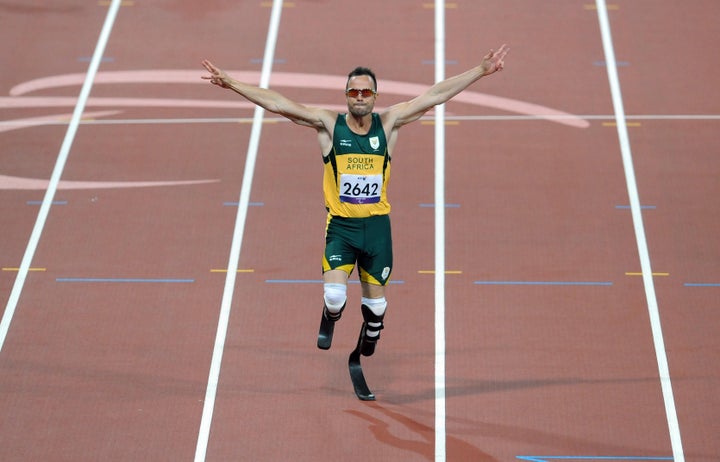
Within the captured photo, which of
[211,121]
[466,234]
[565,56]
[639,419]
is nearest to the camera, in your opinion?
[639,419]

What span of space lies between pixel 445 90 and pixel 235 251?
10.2 feet

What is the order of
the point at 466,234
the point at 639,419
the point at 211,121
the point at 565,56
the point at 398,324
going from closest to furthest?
the point at 639,419 → the point at 398,324 → the point at 466,234 → the point at 211,121 → the point at 565,56

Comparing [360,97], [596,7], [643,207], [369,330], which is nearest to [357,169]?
[360,97]

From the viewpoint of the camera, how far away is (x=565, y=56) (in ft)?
45.9

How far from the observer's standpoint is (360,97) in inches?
344

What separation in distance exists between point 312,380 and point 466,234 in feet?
7.73

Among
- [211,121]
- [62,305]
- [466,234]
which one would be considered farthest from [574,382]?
[211,121]

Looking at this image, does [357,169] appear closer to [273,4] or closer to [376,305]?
[376,305]

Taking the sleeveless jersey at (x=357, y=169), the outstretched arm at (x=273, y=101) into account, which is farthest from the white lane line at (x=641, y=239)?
the outstretched arm at (x=273, y=101)

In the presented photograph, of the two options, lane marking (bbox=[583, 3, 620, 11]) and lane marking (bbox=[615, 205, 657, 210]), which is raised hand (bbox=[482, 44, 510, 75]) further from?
lane marking (bbox=[583, 3, 620, 11])

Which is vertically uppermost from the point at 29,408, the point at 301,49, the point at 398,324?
the point at 301,49

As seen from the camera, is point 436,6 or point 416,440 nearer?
point 416,440

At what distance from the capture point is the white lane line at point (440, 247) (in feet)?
30.8

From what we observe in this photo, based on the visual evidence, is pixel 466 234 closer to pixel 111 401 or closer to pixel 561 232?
pixel 561 232
